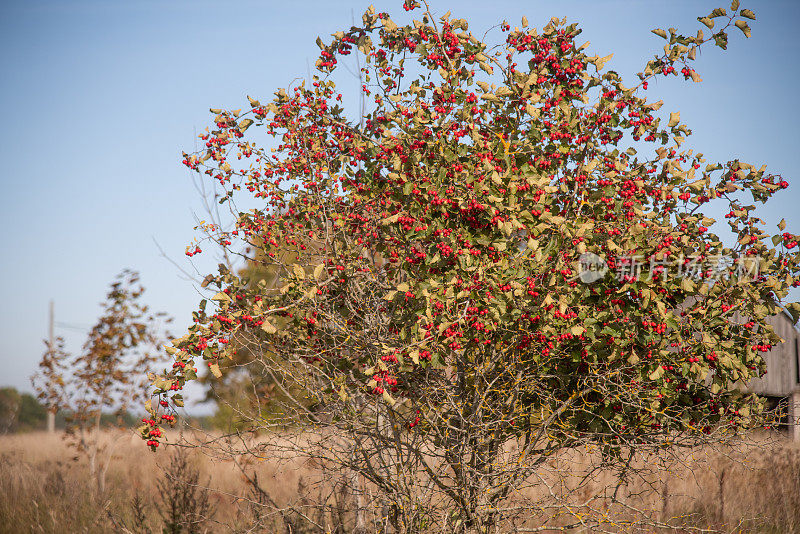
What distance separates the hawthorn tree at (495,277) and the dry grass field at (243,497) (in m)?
1.60

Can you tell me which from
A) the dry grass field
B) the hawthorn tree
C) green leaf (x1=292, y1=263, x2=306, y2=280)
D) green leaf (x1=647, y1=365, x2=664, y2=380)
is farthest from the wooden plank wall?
green leaf (x1=292, y1=263, x2=306, y2=280)

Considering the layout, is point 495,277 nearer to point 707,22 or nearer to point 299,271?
point 299,271

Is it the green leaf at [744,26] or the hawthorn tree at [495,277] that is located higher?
the green leaf at [744,26]

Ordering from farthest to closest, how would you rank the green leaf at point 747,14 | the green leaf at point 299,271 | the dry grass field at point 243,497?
the dry grass field at point 243,497 → the green leaf at point 747,14 → the green leaf at point 299,271

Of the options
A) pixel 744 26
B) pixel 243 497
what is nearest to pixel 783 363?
pixel 744 26

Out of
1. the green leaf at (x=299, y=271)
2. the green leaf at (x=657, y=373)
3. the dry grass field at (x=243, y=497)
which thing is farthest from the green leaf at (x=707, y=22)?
the dry grass field at (x=243, y=497)

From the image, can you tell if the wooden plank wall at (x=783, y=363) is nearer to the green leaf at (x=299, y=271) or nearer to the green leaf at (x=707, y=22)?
the green leaf at (x=707, y=22)

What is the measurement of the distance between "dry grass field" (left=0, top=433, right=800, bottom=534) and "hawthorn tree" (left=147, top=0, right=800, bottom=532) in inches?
63.0

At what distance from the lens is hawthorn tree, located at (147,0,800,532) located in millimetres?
4051

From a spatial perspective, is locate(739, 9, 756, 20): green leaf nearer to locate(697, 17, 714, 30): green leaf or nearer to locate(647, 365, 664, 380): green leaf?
locate(697, 17, 714, 30): green leaf

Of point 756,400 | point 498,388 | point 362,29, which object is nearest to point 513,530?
point 498,388

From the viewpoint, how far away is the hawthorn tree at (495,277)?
405 centimetres

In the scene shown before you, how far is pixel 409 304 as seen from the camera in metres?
4.55

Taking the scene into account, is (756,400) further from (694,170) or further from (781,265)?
(694,170)
